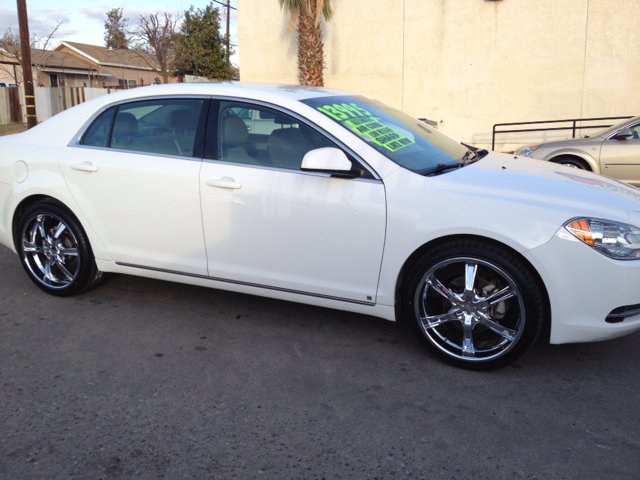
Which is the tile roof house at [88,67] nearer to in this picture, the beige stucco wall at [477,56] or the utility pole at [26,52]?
the utility pole at [26,52]

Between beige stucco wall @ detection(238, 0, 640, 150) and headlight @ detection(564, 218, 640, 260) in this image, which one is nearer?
headlight @ detection(564, 218, 640, 260)

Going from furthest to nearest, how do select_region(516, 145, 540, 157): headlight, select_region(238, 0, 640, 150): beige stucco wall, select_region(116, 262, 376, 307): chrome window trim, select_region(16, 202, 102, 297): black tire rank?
select_region(238, 0, 640, 150): beige stucco wall < select_region(516, 145, 540, 157): headlight < select_region(16, 202, 102, 297): black tire < select_region(116, 262, 376, 307): chrome window trim

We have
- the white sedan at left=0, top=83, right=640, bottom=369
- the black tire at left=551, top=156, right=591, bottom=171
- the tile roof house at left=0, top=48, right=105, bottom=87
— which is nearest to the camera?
the white sedan at left=0, top=83, right=640, bottom=369

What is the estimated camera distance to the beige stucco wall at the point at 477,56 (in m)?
15.9

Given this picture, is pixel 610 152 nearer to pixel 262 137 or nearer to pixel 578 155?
pixel 578 155

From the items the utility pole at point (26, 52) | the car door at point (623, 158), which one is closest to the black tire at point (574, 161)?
the car door at point (623, 158)

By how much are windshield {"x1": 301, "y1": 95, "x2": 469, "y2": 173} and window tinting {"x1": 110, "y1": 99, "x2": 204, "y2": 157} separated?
88 centimetres

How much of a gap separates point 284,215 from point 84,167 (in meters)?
1.69

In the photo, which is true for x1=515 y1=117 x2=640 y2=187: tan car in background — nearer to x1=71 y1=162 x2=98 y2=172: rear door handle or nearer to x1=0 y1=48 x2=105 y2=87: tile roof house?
x1=71 y1=162 x2=98 y2=172: rear door handle

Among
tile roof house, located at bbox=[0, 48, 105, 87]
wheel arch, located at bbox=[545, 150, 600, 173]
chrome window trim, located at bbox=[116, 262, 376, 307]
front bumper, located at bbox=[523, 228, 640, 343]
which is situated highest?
tile roof house, located at bbox=[0, 48, 105, 87]

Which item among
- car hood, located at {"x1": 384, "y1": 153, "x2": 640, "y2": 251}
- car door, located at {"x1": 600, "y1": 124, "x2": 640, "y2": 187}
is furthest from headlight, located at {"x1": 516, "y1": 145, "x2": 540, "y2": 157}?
car hood, located at {"x1": 384, "y1": 153, "x2": 640, "y2": 251}

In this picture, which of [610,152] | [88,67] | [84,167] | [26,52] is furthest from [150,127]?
[88,67]

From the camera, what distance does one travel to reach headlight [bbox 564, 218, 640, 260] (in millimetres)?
3197

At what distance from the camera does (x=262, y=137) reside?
4.01m
